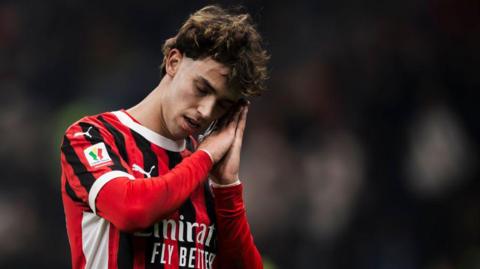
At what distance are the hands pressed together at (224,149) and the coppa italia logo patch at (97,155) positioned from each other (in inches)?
11.8

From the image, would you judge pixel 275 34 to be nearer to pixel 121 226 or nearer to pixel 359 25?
pixel 359 25

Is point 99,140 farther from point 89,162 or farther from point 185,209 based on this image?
point 185,209

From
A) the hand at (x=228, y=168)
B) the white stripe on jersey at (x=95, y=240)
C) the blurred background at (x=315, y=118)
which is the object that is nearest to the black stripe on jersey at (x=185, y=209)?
the hand at (x=228, y=168)

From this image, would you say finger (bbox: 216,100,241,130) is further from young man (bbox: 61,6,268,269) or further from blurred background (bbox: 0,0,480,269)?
blurred background (bbox: 0,0,480,269)

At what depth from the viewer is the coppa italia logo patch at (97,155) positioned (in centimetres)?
186

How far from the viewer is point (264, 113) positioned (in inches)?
194

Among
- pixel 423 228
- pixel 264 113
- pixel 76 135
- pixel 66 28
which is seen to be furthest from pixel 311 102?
pixel 76 135

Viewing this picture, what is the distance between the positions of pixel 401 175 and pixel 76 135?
3.05 m

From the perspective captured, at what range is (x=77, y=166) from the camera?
6.15 ft

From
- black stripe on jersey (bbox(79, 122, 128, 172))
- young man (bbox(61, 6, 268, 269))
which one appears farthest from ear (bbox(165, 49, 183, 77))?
black stripe on jersey (bbox(79, 122, 128, 172))

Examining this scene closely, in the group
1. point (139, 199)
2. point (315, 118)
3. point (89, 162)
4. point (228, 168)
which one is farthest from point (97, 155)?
point (315, 118)

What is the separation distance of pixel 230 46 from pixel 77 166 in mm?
570

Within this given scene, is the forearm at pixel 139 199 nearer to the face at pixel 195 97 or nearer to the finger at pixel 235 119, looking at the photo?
the face at pixel 195 97

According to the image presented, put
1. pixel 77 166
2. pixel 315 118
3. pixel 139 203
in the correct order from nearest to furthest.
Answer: pixel 139 203 → pixel 77 166 → pixel 315 118
